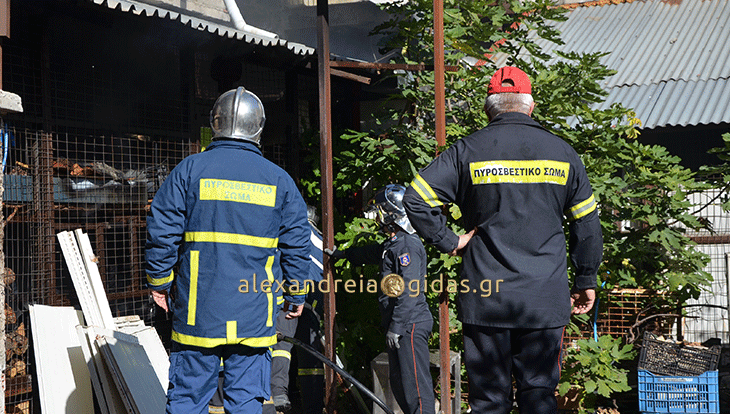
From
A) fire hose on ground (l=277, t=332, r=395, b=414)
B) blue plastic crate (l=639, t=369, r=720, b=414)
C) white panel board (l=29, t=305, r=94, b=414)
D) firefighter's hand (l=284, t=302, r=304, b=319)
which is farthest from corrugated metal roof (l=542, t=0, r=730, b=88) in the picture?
white panel board (l=29, t=305, r=94, b=414)

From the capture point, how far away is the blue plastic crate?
6.12 meters

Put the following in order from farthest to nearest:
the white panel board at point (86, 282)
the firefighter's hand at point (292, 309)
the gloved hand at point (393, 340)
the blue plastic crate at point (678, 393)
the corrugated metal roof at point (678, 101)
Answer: the corrugated metal roof at point (678, 101) < the blue plastic crate at point (678, 393) < the gloved hand at point (393, 340) < the white panel board at point (86, 282) < the firefighter's hand at point (292, 309)

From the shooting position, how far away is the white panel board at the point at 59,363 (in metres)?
4.56

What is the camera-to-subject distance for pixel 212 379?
3.54 metres

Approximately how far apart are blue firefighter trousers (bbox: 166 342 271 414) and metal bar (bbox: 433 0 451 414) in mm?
1670

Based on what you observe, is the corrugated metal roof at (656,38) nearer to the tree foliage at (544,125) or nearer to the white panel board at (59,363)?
the tree foliage at (544,125)

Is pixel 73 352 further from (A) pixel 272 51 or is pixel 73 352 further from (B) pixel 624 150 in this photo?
(B) pixel 624 150

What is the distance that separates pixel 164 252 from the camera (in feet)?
11.4

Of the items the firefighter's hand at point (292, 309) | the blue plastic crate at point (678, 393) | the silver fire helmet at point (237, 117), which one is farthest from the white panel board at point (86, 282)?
the blue plastic crate at point (678, 393)

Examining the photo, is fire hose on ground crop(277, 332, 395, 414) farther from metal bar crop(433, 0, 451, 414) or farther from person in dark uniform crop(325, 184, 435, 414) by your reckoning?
metal bar crop(433, 0, 451, 414)

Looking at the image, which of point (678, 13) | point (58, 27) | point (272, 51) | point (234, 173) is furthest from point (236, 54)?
point (678, 13)

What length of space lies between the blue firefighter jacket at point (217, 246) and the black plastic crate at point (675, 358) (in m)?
4.38

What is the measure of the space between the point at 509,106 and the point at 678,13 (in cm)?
1209

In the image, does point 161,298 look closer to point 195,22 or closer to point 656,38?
point 195,22
